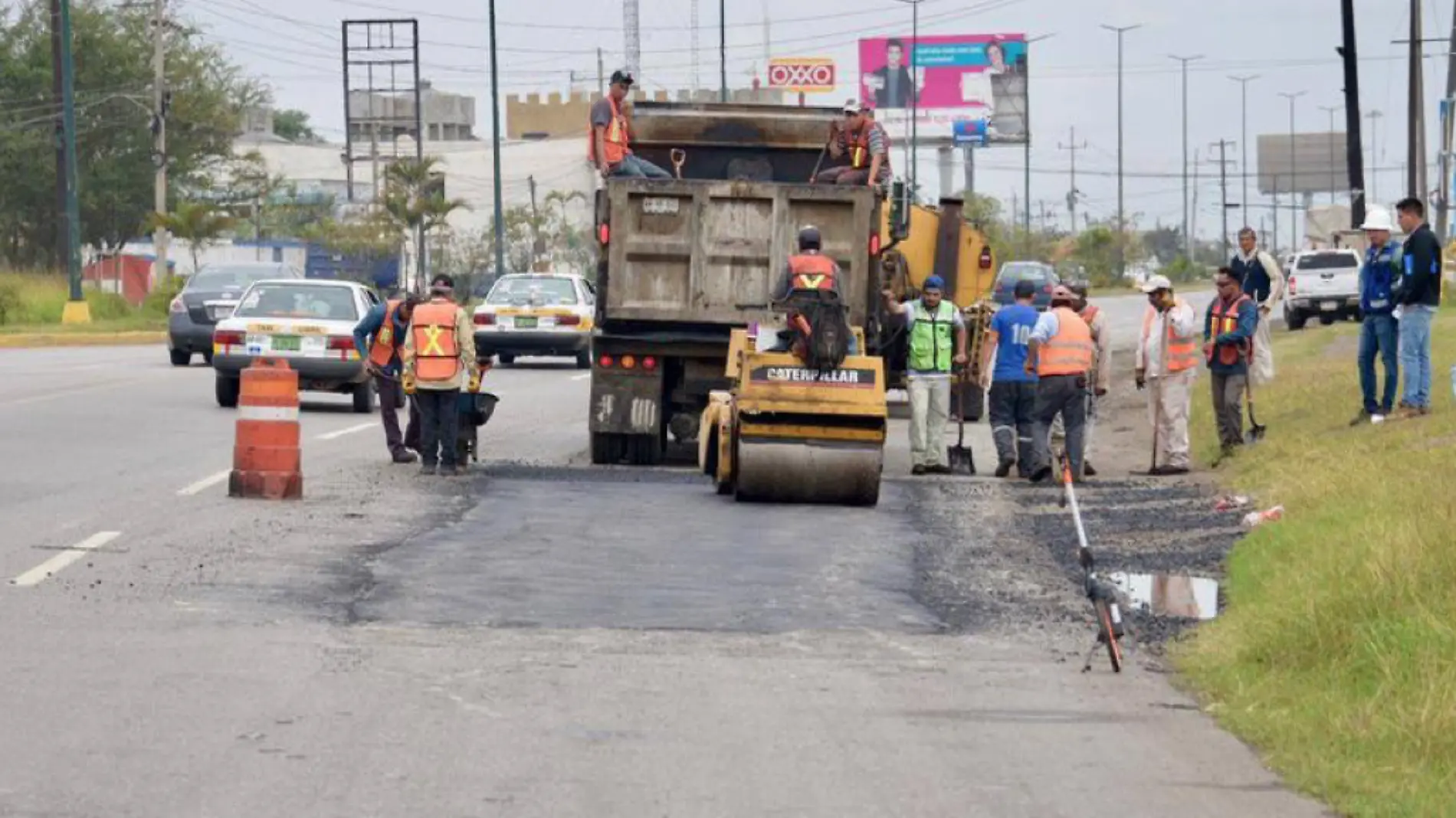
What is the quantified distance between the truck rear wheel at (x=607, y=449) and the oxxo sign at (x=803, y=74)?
10802cm

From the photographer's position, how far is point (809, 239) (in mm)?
19094

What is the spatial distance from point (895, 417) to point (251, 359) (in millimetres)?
8029

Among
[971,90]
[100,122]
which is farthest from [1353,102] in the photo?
[971,90]

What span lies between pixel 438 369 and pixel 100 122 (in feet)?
214

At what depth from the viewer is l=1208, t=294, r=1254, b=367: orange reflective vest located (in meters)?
22.0

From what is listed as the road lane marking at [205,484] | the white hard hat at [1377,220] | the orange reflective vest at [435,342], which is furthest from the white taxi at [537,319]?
the white hard hat at [1377,220]

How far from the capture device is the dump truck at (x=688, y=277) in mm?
21188

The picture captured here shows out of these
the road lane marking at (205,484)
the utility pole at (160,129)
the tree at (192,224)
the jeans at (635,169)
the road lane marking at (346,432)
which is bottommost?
the road lane marking at (205,484)

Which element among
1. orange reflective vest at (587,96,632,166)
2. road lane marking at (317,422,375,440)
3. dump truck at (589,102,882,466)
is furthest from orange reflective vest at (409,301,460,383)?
road lane marking at (317,422,375,440)

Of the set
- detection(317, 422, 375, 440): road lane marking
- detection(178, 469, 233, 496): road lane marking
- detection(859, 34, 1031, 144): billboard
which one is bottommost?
detection(178, 469, 233, 496): road lane marking

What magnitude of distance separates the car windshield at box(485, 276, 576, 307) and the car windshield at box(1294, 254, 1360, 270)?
840 inches

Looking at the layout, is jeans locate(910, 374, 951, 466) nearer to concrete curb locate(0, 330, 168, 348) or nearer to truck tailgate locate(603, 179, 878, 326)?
truck tailgate locate(603, 179, 878, 326)

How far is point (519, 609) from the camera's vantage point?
1298cm

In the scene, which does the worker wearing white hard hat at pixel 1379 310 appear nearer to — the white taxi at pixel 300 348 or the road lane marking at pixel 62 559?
the road lane marking at pixel 62 559
